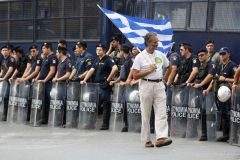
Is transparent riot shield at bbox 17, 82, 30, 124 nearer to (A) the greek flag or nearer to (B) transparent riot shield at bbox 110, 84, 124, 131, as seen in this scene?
(B) transparent riot shield at bbox 110, 84, 124, 131

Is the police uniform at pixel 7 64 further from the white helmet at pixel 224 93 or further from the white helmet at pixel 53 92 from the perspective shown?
the white helmet at pixel 224 93

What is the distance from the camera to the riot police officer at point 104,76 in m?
13.9

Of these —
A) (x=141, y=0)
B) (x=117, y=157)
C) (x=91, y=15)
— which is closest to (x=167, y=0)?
(x=141, y=0)

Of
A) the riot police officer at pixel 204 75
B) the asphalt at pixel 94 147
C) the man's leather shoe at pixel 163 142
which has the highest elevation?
the riot police officer at pixel 204 75

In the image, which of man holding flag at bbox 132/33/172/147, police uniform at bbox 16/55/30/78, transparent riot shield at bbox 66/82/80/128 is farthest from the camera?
police uniform at bbox 16/55/30/78

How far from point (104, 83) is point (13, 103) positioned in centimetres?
272

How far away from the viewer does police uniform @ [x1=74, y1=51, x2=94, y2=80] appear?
14.3 meters

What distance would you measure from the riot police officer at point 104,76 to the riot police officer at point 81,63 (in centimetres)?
27

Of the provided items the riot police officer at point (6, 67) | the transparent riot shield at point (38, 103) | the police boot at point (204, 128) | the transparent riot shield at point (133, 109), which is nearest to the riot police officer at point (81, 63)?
the transparent riot shield at point (38, 103)

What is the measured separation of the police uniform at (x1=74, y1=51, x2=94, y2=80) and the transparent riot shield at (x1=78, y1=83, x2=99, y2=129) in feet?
2.03

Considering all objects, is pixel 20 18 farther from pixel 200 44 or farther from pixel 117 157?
pixel 117 157

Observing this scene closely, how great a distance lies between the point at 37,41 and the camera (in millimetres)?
18281

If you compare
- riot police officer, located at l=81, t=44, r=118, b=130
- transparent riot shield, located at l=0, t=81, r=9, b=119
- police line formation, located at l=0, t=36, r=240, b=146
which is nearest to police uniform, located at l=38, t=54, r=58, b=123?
police line formation, located at l=0, t=36, r=240, b=146

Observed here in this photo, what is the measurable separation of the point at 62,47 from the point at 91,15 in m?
2.75
